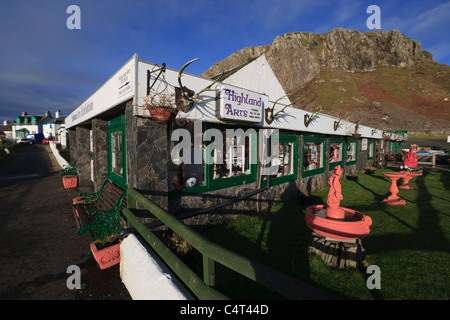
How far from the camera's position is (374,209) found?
7578mm

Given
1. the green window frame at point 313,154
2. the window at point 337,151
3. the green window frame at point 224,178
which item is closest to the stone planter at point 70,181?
the green window frame at point 224,178

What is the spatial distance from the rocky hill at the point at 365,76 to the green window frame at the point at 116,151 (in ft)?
193

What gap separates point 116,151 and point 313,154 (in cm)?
939

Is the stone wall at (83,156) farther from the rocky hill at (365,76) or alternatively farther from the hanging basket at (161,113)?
the rocky hill at (365,76)

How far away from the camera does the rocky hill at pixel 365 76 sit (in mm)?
56531

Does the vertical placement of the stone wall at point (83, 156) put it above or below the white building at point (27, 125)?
below

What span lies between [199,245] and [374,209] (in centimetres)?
803

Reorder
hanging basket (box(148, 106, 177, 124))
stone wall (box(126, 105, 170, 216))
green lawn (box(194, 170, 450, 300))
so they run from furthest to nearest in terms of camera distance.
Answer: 1. stone wall (box(126, 105, 170, 216))
2. hanging basket (box(148, 106, 177, 124))
3. green lawn (box(194, 170, 450, 300))

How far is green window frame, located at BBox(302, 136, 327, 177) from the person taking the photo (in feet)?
32.8

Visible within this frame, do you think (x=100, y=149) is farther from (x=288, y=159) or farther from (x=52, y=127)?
(x=52, y=127)

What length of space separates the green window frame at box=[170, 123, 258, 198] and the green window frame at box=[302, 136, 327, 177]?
144 inches

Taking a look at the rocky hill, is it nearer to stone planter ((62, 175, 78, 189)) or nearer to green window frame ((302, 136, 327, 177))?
green window frame ((302, 136, 327, 177))

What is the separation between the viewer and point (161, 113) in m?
4.02

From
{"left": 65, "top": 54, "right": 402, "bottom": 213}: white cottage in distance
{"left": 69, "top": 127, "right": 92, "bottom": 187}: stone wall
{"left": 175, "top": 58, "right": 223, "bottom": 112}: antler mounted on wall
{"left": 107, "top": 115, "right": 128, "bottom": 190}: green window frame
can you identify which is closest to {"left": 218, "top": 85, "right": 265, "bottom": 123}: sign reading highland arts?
{"left": 65, "top": 54, "right": 402, "bottom": 213}: white cottage in distance
